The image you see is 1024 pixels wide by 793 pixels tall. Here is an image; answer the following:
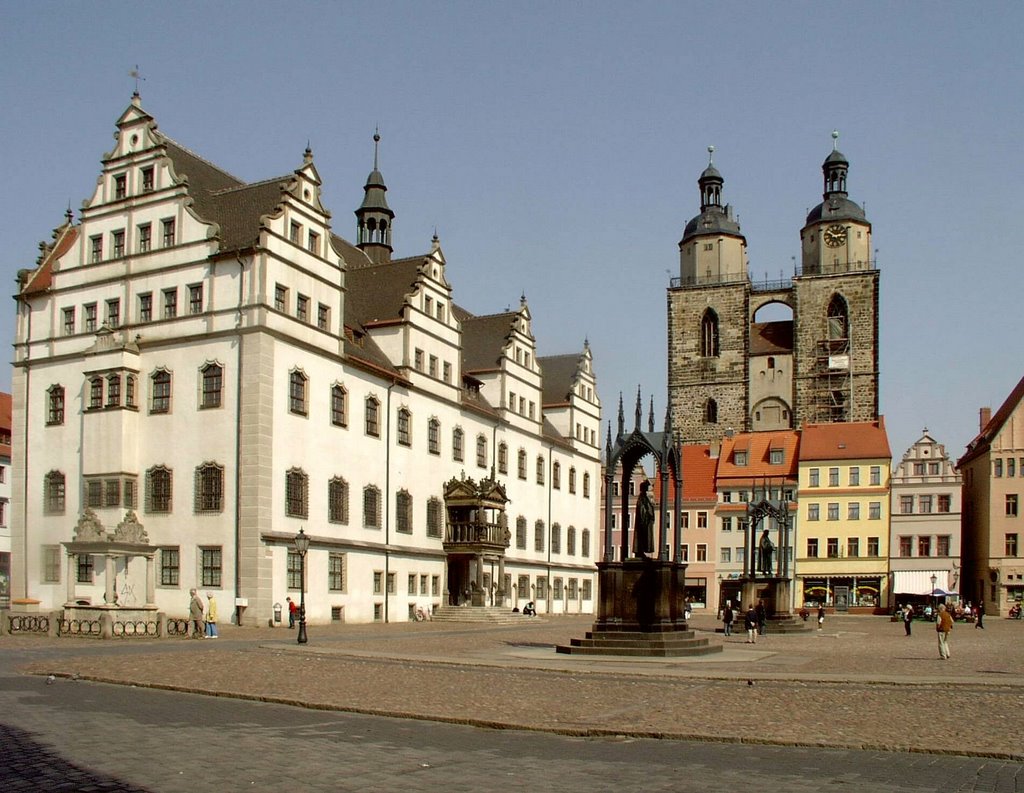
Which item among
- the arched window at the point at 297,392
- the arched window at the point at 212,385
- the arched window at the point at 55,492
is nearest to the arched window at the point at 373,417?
the arched window at the point at 297,392

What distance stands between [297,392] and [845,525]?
51.6m

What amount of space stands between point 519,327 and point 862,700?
52063 mm

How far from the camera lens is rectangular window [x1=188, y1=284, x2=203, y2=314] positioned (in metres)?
45.7

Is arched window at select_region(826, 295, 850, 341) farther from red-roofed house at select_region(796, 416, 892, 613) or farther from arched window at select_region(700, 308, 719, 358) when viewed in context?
red-roofed house at select_region(796, 416, 892, 613)

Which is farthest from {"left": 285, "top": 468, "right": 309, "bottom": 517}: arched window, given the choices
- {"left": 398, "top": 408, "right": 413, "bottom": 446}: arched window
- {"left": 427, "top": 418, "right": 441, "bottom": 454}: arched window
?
{"left": 427, "top": 418, "right": 441, "bottom": 454}: arched window

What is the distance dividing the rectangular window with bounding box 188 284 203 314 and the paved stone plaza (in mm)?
15050

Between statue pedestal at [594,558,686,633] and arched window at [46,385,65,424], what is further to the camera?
arched window at [46,385,65,424]

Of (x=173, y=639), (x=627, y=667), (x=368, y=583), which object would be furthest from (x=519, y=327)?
(x=627, y=667)

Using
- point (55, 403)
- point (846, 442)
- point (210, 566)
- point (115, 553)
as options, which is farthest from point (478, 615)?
point (846, 442)

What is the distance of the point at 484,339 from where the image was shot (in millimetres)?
69375

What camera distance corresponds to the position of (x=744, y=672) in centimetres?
2383

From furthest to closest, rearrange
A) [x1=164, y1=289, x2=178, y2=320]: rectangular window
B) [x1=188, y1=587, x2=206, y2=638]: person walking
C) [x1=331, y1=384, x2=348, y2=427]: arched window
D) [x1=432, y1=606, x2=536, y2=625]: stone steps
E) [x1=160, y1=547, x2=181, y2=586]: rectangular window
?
[x1=432, y1=606, x2=536, y2=625]: stone steps, [x1=331, y1=384, x2=348, y2=427]: arched window, [x1=164, y1=289, x2=178, y2=320]: rectangular window, [x1=160, y1=547, x2=181, y2=586]: rectangular window, [x1=188, y1=587, x2=206, y2=638]: person walking

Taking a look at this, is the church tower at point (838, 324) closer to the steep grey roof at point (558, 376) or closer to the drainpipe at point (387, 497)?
the steep grey roof at point (558, 376)

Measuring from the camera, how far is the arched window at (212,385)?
44.7m
